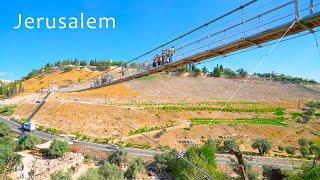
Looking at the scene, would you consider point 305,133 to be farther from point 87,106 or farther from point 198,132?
point 87,106

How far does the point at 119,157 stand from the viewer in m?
42.4

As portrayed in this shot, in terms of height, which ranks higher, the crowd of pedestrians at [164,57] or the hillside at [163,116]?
the crowd of pedestrians at [164,57]

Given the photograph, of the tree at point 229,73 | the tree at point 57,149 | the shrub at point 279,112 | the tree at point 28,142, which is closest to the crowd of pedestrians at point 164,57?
the tree at point 57,149

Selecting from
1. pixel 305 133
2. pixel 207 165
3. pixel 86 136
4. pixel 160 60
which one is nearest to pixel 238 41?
pixel 160 60

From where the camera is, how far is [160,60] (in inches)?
864

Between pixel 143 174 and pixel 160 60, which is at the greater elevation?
pixel 160 60

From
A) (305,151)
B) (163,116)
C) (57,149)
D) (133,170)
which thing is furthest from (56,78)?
(133,170)

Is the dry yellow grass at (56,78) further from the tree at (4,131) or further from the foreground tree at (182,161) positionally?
the foreground tree at (182,161)

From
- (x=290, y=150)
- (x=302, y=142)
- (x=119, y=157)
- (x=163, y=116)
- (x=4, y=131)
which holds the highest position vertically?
(x=163, y=116)

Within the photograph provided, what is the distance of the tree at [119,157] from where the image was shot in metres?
42.4

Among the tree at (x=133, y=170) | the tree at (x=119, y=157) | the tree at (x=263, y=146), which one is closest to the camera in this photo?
the tree at (x=133, y=170)

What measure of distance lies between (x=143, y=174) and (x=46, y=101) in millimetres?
40456

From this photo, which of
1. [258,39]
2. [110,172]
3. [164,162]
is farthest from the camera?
[164,162]

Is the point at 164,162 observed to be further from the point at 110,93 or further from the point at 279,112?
the point at 110,93
